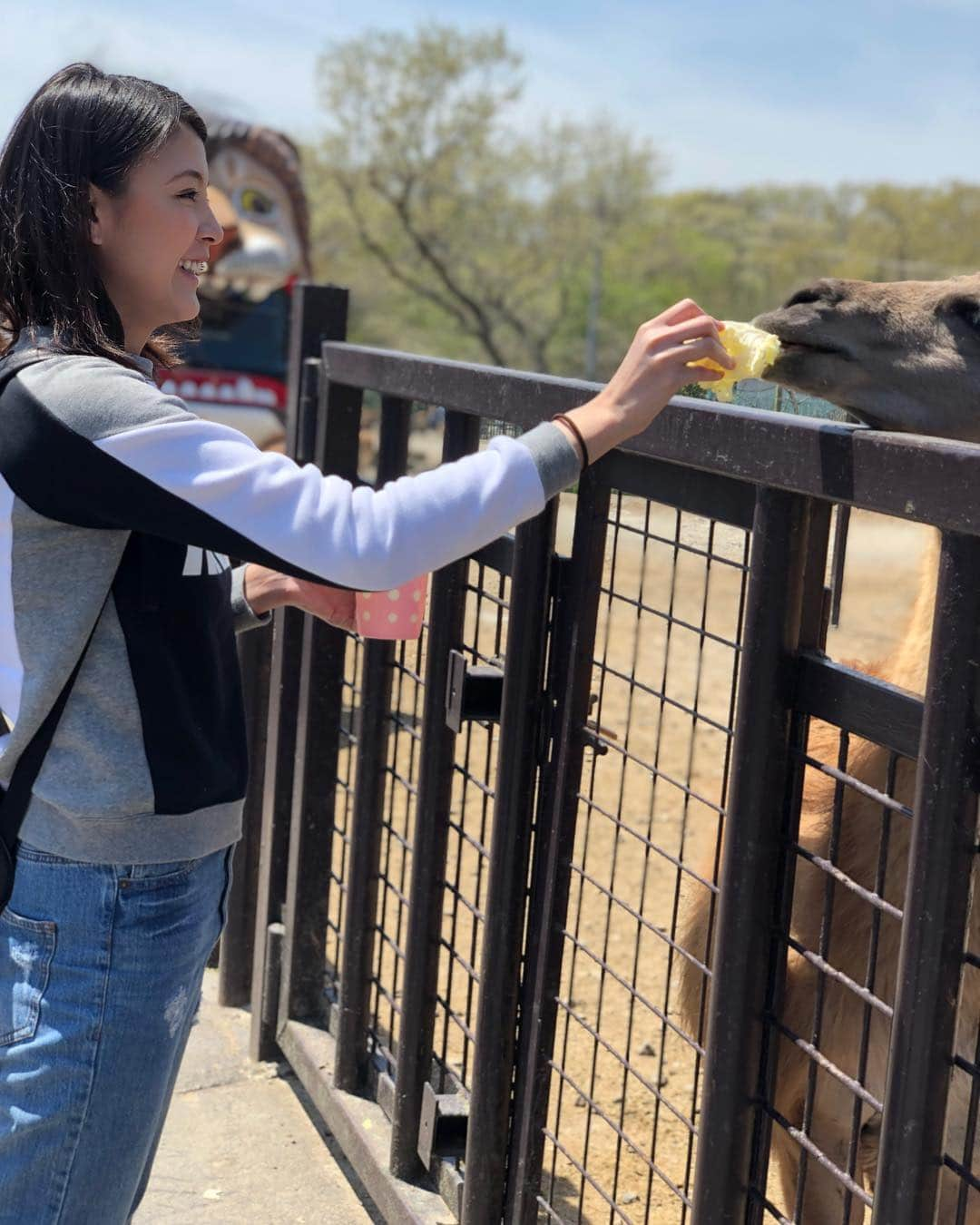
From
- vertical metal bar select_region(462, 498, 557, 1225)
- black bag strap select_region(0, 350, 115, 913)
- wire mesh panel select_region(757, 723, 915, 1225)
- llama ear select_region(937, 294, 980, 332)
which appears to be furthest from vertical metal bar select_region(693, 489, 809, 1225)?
llama ear select_region(937, 294, 980, 332)

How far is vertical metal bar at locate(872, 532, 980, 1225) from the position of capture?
1.57 metres

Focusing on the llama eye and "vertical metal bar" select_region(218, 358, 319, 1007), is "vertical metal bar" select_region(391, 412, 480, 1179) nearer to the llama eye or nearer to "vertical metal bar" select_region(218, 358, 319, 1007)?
the llama eye

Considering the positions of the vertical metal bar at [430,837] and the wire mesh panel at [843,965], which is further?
the vertical metal bar at [430,837]

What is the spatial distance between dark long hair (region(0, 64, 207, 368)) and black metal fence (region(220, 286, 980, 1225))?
77 centimetres

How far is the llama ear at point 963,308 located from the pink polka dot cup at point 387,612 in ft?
4.20

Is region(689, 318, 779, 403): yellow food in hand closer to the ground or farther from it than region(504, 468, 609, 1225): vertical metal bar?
farther from it

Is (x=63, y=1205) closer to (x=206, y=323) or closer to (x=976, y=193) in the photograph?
(x=206, y=323)

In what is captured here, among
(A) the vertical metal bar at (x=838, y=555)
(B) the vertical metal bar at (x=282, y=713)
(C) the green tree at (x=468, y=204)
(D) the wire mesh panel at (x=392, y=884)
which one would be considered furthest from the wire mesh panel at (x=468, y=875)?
(C) the green tree at (x=468, y=204)

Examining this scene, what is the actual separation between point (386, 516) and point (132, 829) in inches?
22.0

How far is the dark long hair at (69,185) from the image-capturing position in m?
1.87

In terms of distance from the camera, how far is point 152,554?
1.88 meters

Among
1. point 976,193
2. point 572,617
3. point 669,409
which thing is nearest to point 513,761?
point 572,617

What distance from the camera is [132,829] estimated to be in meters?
1.91

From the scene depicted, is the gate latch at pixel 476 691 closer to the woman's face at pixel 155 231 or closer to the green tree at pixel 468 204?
the woman's face at pixel 155 231
